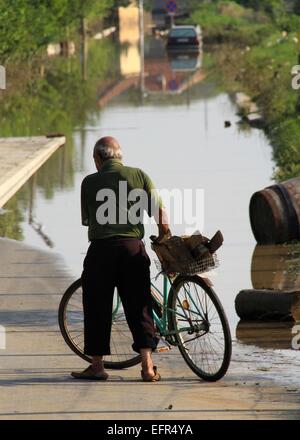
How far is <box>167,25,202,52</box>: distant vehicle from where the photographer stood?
243 ft

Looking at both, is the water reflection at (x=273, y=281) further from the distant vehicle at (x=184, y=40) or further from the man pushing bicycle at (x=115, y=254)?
the distant vehicle at (x=184, y=40)

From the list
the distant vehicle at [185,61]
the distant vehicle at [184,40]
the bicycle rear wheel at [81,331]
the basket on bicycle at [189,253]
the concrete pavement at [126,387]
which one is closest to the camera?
the concrete pavement at [126,387]

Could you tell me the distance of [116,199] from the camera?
30.4 ft

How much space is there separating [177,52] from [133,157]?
1881 inches

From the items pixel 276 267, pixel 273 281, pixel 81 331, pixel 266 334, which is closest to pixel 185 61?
pixel 276 267

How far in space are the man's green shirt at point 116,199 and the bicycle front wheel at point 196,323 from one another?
0.48 meters

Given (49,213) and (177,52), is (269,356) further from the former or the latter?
(177,52)

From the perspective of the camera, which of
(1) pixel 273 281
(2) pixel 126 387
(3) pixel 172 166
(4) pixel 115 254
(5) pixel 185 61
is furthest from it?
(5) pixel 185 61

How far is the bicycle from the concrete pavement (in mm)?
106

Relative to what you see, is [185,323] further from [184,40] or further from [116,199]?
[184,40]

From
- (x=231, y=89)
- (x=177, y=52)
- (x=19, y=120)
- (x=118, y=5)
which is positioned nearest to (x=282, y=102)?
(x=19, y=120)

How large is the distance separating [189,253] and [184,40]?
216ft

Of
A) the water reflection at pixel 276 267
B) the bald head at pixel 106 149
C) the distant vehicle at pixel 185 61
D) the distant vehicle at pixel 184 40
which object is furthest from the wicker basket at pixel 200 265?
the distant vehicle at pixel 184 40

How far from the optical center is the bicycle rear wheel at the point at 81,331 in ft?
32.0
